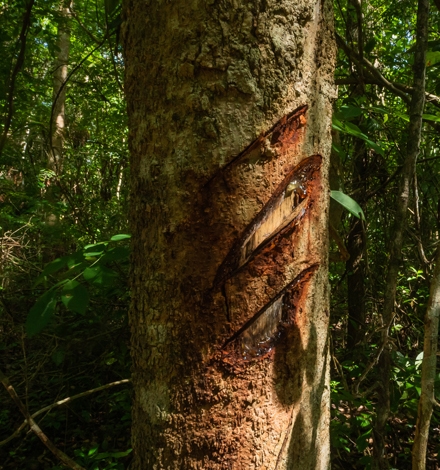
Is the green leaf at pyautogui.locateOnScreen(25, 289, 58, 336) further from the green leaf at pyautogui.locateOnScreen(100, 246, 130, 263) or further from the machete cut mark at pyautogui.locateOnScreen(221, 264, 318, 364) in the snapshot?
the machete cut mark at pyautogui.locateOnScreen(221, 264, 318, 364)

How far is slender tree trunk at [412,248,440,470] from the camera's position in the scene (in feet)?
3.70

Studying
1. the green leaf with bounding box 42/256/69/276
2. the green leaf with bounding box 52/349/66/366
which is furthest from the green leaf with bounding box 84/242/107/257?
the green leaf with bounding box 52/349/66/366

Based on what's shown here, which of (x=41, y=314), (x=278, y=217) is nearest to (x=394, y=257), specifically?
(x=278, y=217)

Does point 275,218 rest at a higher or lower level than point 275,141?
lower

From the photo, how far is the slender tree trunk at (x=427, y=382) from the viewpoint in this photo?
1128 mm

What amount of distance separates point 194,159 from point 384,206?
9.91 ft

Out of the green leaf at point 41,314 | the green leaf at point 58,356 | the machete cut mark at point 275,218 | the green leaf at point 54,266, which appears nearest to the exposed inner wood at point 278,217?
the machete cut mark at point 275,218

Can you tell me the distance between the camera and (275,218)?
2.50 feet

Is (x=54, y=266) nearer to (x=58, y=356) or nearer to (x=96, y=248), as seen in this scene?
(x=96, y=248)

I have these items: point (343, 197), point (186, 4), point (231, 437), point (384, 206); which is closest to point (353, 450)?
point (384, 206)

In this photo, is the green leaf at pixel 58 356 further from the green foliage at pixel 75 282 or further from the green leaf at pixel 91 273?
the green leaf at pixel 91 273

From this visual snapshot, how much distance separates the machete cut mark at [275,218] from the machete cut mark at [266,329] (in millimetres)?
92

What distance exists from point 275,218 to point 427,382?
74cm

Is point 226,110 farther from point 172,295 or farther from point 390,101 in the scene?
point 390,101
